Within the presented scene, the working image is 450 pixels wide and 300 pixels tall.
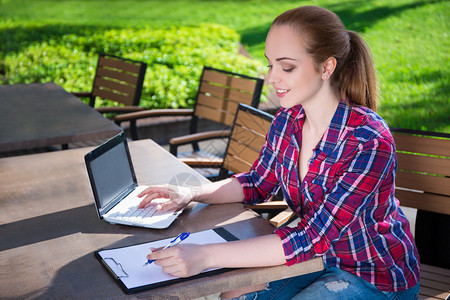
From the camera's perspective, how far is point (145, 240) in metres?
2.02

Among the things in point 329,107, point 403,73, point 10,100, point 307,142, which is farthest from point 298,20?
point 403,73

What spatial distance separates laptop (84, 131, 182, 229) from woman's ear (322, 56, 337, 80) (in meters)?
0.76

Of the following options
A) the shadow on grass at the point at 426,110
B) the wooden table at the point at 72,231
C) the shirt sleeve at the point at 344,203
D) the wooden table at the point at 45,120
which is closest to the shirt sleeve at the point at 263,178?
the wooden table at the point at 72,231

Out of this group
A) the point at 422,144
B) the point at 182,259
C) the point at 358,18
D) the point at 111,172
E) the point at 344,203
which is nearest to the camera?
the point at 182,259

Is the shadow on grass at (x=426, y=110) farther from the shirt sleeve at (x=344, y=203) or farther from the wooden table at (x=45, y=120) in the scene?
the shirt sleeve at (x=344, y=203)

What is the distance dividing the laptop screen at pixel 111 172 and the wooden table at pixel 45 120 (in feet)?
3.42

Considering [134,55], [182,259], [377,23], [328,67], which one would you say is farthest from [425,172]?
[377,23]

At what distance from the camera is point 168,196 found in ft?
7.48

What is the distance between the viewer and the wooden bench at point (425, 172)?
9.36 feet

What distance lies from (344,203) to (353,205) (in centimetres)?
3

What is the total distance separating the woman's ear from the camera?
205 centimetres

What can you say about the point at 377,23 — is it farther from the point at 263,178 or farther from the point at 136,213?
the point at 136,213

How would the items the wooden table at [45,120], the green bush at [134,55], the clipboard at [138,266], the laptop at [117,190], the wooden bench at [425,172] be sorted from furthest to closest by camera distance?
the green bush at [134,55] < the wooden table at [45,120] < the wooden bench at [425,172] < the laptop at [117,190] < the clipboard at [138,266]

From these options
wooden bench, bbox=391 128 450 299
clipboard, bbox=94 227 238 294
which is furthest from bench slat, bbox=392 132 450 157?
clipboard, bbox=94 227 238 294
